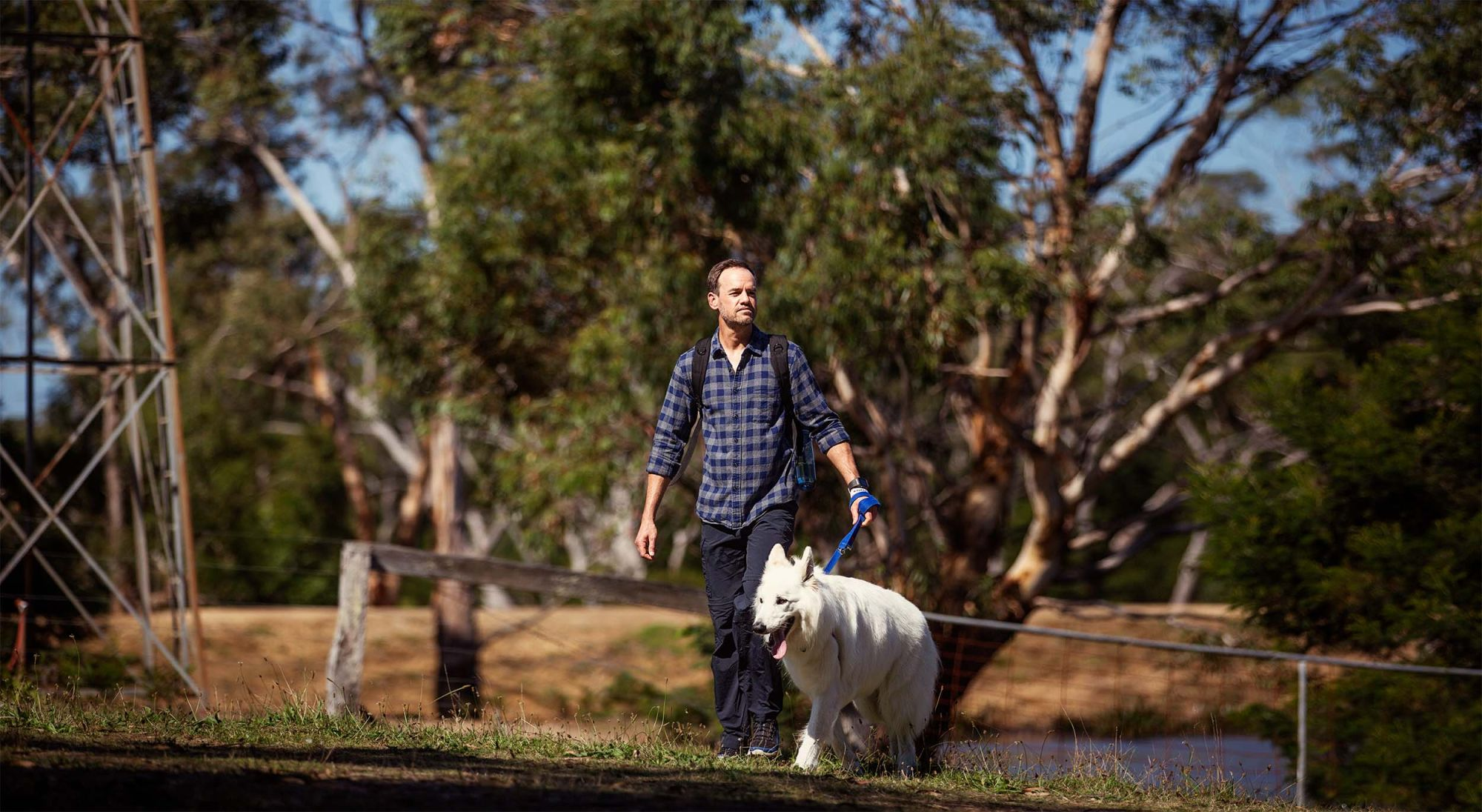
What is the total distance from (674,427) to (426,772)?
6.21 feet

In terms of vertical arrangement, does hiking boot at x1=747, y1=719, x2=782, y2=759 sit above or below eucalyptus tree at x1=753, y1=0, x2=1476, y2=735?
below

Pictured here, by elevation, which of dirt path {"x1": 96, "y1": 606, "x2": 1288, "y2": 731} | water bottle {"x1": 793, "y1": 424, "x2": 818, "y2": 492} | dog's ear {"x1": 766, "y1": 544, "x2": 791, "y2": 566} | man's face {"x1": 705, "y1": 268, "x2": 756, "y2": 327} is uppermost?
man's face {"x1": 705, "y1": 268, "x2": 756, "y2": 327}

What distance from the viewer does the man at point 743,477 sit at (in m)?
5.94

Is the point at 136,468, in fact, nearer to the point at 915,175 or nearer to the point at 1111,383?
the point at 915,175

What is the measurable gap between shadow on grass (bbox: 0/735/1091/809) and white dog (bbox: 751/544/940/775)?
39 centimetres

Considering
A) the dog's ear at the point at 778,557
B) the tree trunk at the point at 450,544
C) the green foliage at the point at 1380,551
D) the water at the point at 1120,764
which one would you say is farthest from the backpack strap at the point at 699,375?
the tree trunk at the point at 450,544

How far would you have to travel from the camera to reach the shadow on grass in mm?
4172

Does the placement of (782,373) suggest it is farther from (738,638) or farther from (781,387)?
(738,638)

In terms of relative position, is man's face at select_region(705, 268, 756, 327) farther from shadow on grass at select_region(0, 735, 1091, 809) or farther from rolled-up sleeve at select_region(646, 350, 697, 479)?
shadow on grass at select_region(0, 735, 1091, 809)

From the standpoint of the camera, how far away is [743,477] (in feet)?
19.5

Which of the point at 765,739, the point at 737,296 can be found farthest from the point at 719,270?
the point at 765,739

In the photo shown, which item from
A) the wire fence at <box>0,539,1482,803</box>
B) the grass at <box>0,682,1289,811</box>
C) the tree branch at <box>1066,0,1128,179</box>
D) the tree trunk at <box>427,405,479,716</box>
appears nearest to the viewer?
the grass at <box>0,682,1289,811</box>

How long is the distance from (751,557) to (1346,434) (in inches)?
397

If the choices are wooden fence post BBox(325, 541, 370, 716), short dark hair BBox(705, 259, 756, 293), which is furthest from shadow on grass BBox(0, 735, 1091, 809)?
wooden fence post BBox(325, 541, 370, 716)
